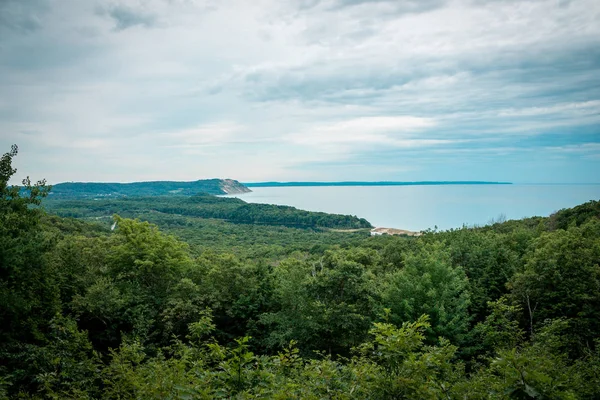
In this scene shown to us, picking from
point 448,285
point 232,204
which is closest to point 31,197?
point 448,285

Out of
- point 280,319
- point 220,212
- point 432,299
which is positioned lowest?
point 220,212

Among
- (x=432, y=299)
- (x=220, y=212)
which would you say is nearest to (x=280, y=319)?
(x=432, y=299)

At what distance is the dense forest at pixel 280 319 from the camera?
6.03 m

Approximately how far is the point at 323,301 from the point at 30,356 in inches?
436

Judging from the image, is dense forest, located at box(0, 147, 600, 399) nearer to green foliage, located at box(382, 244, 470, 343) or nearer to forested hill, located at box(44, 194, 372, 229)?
green foliage, located at box(382, 244, 470, 343)

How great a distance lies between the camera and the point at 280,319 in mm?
17922

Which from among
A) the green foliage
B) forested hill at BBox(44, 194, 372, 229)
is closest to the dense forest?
the green foliage

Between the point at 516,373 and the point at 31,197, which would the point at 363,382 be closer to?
the point at 516,373

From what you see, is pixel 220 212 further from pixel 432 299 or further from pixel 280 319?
pixel 432 299

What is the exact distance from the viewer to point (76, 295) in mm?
17359

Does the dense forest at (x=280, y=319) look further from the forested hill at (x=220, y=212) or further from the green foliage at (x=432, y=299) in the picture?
the forested hill at (x=220, y=212)

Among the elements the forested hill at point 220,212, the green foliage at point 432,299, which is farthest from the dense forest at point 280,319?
the forested hill at point 220,212

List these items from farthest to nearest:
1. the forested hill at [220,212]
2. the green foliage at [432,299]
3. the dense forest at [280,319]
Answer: the forested hill at [220,212] → the green foliage at [432,299] → the dense forest at [280,319]

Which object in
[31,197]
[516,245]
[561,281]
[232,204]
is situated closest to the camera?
[31,197]
